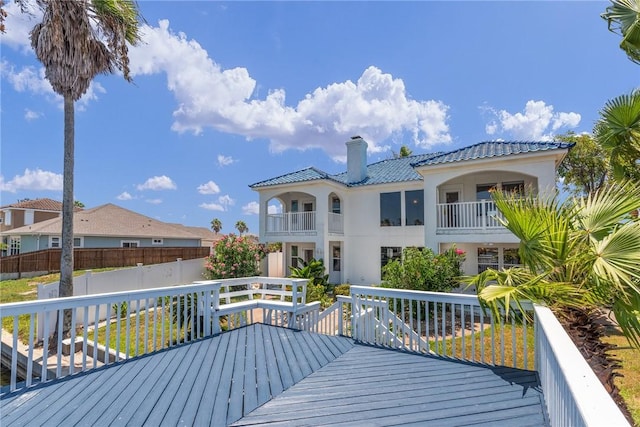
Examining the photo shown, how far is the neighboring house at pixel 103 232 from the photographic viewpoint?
76.6 feet

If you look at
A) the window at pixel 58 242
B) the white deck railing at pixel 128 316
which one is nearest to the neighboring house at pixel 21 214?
the window at pixel 58 242

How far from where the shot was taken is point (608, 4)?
21.2 ft

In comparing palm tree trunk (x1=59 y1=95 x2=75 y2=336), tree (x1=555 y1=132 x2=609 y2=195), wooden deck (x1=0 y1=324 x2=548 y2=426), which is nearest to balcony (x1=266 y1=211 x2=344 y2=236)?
palm tree trunk (x1=59 y1=95 x2=75 y2=336)

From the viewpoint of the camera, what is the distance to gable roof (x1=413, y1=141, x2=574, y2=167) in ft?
35.5

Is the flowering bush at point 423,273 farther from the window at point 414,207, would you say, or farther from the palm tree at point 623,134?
the palm tree at point 623,134

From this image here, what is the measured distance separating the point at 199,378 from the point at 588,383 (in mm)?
3910

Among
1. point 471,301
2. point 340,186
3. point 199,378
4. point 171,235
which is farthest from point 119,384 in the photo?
point 171,235

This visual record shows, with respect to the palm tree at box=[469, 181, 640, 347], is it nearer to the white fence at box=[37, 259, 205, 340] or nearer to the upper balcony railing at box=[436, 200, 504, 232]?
the upper balcony railing at box=[436, 200, 504, 232]

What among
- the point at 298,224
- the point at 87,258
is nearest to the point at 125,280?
the point at 298,224

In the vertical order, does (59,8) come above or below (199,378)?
above

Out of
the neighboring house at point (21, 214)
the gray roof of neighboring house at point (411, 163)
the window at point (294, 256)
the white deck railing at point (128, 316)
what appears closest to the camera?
the white deck railing at point (128, 316)

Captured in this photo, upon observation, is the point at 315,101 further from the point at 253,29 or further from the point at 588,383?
the point at 588,383

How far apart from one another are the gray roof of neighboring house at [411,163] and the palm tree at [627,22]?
16.2 feet

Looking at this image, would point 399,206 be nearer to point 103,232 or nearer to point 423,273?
point 423,273
